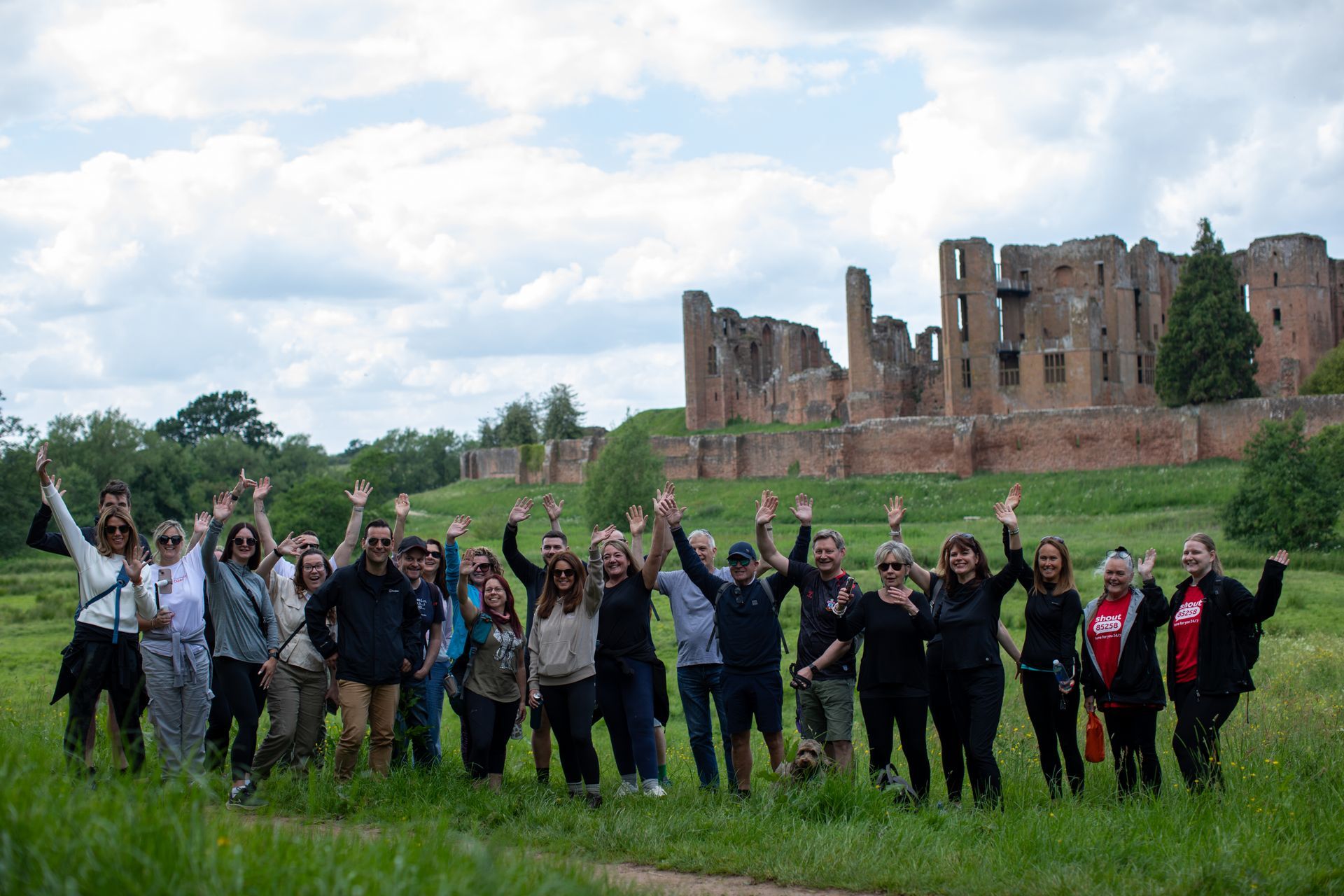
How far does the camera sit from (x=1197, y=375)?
49.3 meters

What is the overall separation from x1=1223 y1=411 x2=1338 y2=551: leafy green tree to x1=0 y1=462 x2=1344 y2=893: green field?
57.6 feet

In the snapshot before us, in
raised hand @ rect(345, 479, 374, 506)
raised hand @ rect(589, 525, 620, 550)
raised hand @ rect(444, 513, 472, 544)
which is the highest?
raised hand @ rect(345, 479, 374, 506)

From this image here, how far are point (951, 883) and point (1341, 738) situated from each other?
472 centimetres

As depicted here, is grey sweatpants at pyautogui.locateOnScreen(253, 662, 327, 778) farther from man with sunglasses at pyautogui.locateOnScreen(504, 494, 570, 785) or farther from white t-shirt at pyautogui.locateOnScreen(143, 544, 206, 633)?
man with sunglasses at pyautogui.locateOnScreen(504, 494, 570, 785)

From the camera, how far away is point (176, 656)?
856 centimetres

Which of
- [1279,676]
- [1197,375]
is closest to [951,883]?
[1279,676]

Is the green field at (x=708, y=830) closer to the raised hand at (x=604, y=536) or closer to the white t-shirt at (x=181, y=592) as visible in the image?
the white t-shirt at (x=181, y=592)

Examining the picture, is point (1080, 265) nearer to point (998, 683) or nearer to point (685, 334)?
point (685, 334)

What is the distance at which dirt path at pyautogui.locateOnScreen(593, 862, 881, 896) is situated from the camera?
21.0 ft

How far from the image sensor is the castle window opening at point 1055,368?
5984 centimetres

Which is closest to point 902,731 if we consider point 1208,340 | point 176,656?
point 176,656

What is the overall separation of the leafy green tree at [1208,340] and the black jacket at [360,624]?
45864mm

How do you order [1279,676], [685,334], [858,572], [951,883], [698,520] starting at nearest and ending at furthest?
[951,883] → [1279,676] → [858,572] → [698,520] → [685,334]

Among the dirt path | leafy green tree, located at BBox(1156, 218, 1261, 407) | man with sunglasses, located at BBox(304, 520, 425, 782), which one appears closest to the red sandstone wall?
leafy green tree, located at BBox(1156, 218, 1261, 407)
